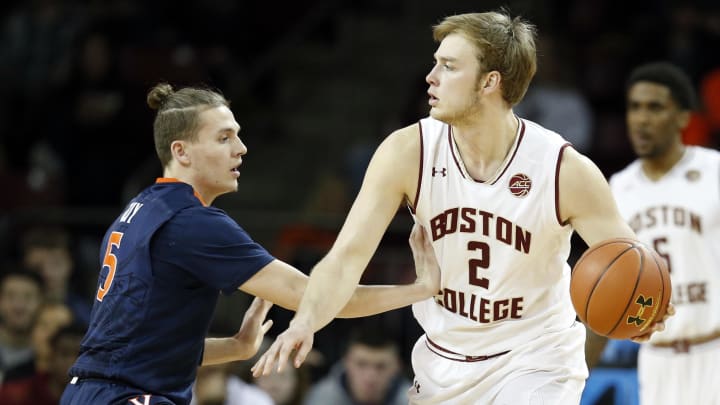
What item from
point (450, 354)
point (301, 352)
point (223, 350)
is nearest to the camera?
point (301, 352)

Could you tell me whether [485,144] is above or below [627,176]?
above

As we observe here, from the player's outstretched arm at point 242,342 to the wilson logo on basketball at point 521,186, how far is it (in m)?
1.14

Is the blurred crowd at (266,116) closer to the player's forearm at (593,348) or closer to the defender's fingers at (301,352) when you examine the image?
the player's forearm at (593,348)

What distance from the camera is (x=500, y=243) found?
16.0ft

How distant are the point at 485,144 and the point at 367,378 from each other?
11.8 feet

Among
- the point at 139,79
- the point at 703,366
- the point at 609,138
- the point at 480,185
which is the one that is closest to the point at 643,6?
the point at 609,138

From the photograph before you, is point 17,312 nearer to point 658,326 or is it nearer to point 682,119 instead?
point 682,119

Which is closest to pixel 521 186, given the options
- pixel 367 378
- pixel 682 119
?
pixel 682 119

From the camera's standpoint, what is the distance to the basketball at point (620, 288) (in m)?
4.70

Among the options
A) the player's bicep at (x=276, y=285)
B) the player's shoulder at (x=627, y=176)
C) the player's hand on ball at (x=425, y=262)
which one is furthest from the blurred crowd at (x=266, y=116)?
the player's bicep at (x=276, y=285)

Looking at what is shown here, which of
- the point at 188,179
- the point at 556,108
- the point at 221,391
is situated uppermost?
the point at 556,108

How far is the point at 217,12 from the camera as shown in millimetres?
12953

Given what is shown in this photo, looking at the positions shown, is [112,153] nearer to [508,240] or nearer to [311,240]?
[311,240]

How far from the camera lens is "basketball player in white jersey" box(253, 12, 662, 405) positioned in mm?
4820
